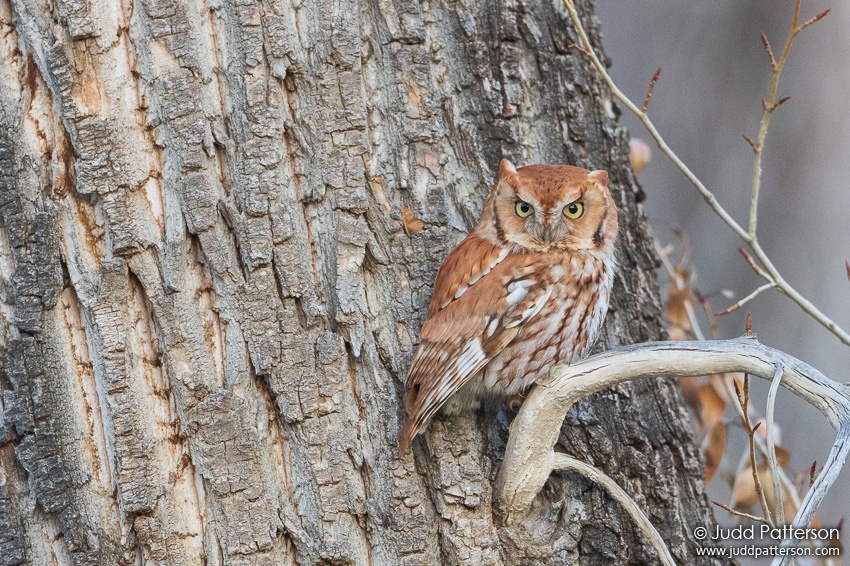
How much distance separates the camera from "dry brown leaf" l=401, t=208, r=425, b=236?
2119 mm

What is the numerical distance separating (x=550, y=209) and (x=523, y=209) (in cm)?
7

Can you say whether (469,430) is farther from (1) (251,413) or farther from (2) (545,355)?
(1) (251,413)

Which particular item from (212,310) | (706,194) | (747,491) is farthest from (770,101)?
(212,310)

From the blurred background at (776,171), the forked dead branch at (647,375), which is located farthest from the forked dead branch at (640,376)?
the blurred background at (776,171)

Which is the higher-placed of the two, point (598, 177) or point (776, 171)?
point (776, 171)

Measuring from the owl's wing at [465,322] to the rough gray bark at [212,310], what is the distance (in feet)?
0.26

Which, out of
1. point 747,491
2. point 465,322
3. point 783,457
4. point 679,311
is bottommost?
point 747,491

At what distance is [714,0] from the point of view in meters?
6.42

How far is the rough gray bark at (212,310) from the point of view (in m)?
1.88

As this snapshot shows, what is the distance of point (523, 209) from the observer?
2195mm

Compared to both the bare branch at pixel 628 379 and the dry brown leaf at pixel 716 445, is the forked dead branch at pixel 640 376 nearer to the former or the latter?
the bare branch at pixel 628 379

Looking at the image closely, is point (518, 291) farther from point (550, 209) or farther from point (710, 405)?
point (710, 405)

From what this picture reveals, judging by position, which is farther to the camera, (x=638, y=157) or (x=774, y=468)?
(x=638, y=157)

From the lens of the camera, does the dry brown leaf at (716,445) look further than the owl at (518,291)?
Yes
